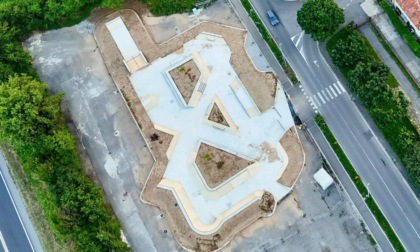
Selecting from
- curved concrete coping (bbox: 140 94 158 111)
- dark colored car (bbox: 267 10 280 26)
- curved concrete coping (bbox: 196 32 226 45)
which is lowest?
curved concrete coping (bbox: 140 94 158 111)

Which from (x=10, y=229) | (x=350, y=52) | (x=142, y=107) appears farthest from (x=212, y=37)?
(x=10, y=229)

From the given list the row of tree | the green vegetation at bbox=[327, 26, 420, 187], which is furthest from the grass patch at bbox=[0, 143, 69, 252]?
the green vegetation at bbox=[327, 26, 420, 187]

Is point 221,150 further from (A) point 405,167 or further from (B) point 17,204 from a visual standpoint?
(B) point 17,204

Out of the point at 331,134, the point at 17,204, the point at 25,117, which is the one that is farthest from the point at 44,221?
the point at 331,134

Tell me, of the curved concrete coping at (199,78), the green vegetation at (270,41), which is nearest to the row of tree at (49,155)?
the curved concrete coping at (199,78)

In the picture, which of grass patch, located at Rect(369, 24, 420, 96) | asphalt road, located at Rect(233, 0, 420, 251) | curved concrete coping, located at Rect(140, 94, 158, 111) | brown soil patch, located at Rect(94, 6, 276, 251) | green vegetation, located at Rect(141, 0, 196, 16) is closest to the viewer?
asphalt road, located at Rect(233, 0, 420, 251)

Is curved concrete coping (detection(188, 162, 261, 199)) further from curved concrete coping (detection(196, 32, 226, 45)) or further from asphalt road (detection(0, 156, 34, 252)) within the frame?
asphalt road (detection(0, 156, 34, 252))
